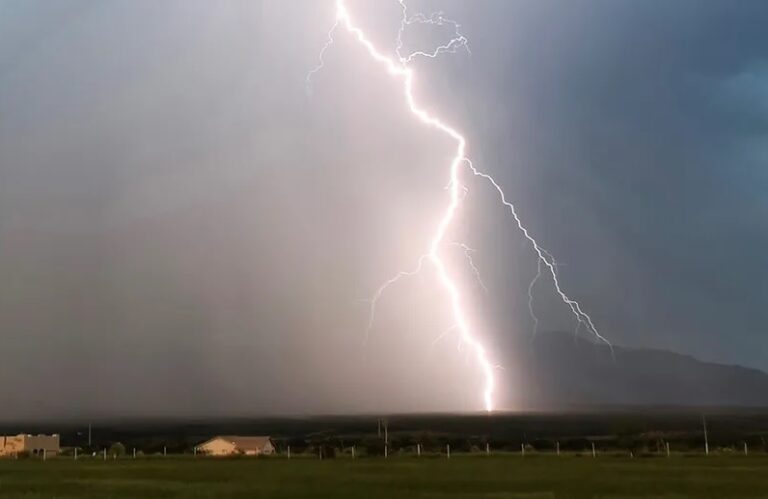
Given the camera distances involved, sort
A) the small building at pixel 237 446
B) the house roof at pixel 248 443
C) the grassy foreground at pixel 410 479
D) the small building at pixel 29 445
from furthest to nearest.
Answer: the house roof at pixel 248 443
the small building at pixel 29 445
the small building at pixel 237 446
the grassy foreground at pixel 410 479

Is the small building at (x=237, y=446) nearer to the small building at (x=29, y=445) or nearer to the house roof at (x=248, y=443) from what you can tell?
the house roof at (x=248, y=443)

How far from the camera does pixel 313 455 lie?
52219 millimetres

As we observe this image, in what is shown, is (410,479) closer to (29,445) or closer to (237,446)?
(237,446)

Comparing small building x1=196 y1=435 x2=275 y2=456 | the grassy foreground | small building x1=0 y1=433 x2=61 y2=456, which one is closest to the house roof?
small building x1=196 y1=435 x2=275 y2=456

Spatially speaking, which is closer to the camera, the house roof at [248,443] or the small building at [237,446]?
the small building at [237,446]

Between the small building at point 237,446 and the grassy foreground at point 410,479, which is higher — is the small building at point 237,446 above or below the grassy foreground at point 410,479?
below

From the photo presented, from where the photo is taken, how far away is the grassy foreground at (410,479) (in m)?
25.7

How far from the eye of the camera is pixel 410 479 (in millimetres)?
31078

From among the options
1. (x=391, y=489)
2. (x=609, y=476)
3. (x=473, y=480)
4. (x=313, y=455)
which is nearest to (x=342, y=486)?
(x=391, y=489)

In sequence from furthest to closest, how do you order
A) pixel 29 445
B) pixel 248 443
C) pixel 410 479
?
pixel 248 443 < pixel 29 445 < pixel 410 479

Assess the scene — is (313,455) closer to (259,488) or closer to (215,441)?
(215,441)

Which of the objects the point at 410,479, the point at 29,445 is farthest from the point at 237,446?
the point at 410,479

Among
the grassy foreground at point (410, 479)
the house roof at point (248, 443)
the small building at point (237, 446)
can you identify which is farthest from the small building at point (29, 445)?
the grassy foreground at point (410, 479)

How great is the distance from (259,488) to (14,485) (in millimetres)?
9304
